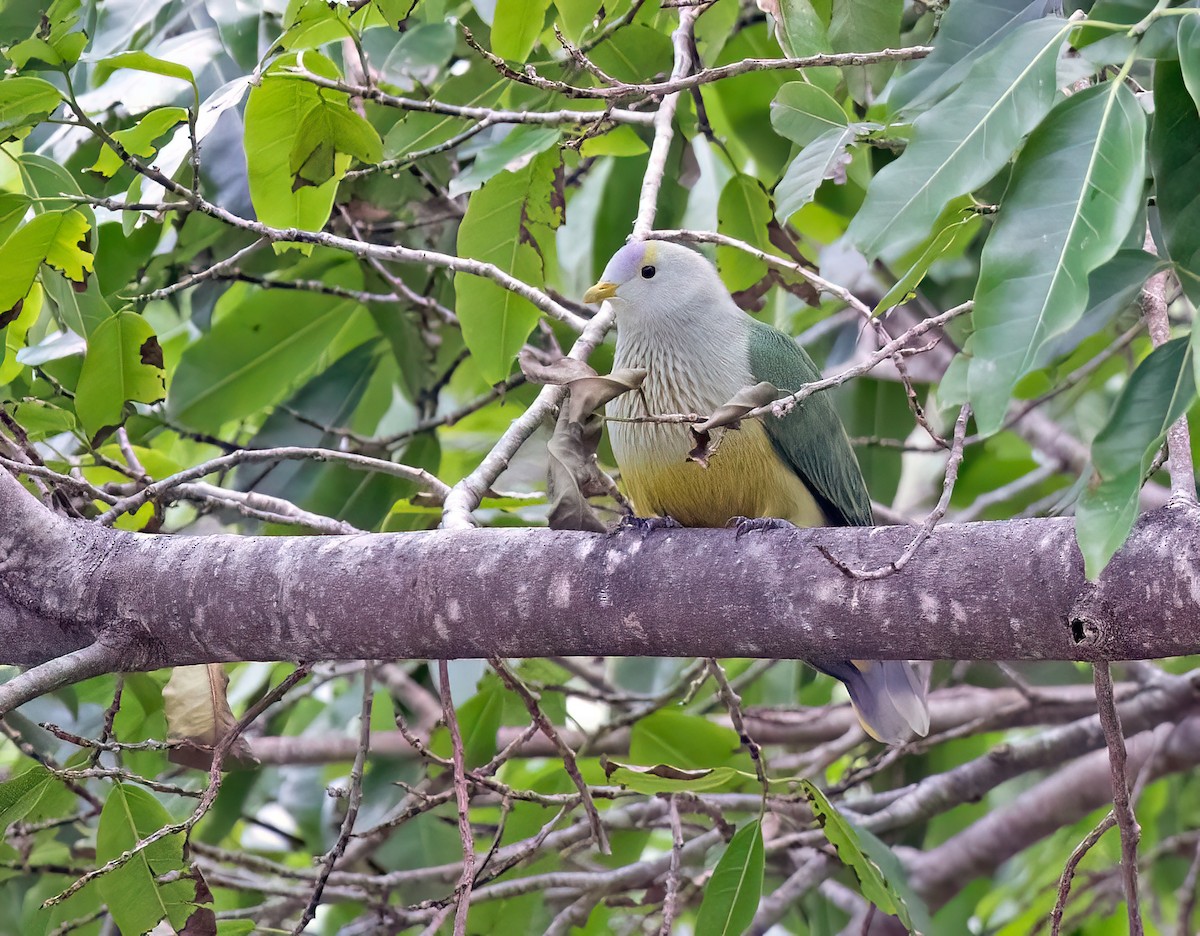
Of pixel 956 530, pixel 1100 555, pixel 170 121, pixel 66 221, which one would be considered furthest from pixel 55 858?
pixel 1100 555

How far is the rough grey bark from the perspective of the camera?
4.27ft

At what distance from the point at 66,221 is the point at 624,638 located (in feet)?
4.00

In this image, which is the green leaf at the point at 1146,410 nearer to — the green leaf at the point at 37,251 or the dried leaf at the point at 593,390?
the dried leaf at the point at 593,390

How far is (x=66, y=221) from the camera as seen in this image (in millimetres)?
2035

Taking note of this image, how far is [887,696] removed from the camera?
2504mm

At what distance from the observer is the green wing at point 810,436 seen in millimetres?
2439

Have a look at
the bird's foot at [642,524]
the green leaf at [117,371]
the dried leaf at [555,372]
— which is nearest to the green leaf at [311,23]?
the green leaf at [117,371]

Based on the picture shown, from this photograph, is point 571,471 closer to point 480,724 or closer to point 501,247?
point 501,247

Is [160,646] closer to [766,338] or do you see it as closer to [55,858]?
[766,338]

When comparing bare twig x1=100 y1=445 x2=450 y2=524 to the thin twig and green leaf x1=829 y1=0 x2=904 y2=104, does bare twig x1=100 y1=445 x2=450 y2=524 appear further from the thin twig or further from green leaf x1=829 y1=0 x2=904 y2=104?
green leaf x1=829 y1=0 x2=904 y2=104

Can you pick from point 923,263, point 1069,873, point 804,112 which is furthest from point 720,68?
point 1069,873

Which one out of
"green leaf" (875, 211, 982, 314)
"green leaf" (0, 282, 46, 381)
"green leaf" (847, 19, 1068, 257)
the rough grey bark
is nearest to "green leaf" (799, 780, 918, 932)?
the rough grey bark

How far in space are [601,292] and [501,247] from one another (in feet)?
0.75

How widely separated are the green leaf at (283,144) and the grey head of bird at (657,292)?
581 mm
